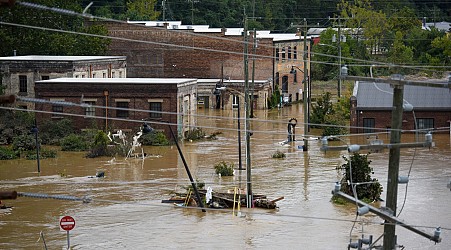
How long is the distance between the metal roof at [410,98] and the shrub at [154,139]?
10463 millimetres

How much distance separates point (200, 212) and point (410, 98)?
23.8m

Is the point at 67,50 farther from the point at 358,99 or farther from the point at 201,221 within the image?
the point at 201,221

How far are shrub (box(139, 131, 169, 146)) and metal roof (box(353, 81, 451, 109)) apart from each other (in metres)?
10.5

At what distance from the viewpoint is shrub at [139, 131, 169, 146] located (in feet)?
157

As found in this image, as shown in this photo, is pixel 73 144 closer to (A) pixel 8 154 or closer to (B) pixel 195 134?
(A) pixel 8 154

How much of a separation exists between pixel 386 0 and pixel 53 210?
258ft

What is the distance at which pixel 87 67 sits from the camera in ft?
190

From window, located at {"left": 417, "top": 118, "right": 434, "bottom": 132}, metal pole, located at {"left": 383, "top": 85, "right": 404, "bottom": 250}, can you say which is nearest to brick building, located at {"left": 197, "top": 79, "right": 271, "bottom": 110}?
window, located at {"left": 417, "top": 118, "right": 434, "bottom": 132}

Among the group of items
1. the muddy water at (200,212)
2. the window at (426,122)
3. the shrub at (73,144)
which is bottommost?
the muddy water at (200,212)

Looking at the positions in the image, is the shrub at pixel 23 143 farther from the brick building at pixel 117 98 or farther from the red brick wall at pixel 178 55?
the red brick wall at pixel 178 55

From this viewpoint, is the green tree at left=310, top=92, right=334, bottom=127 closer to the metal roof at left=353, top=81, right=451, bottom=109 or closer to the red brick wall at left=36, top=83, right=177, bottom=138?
the metal roof at left=353, top=81, right=451, bottom=109

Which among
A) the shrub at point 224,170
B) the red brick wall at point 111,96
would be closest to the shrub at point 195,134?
the red brick wall at point 111,96

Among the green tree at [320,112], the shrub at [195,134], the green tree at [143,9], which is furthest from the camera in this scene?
the green tree at [143,9]

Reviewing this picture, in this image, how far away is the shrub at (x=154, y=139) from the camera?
47781mm
